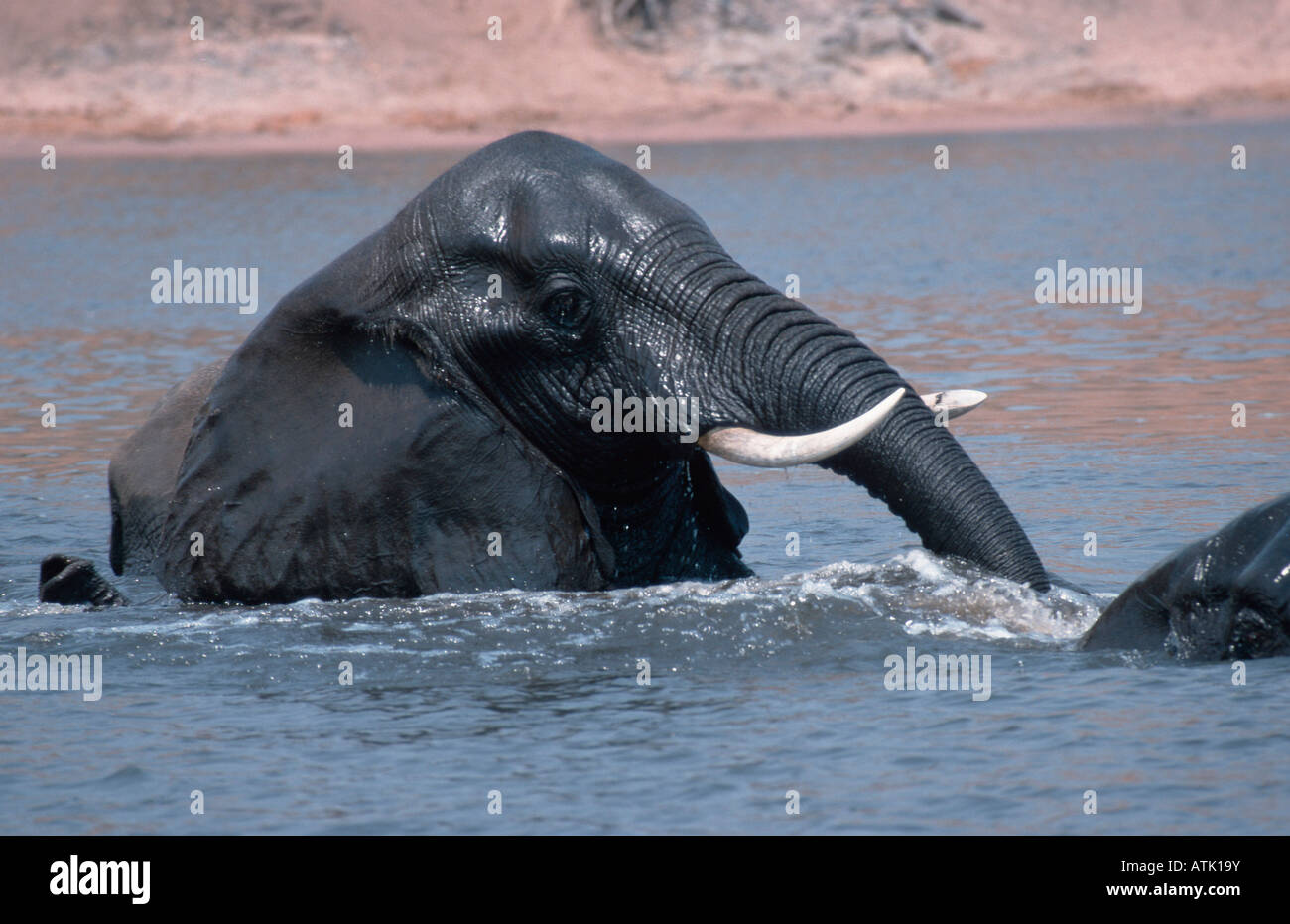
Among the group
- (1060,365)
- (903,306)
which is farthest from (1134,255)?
(1060,365)

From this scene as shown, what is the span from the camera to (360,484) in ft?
24.1

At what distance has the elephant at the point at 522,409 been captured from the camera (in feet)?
22.4

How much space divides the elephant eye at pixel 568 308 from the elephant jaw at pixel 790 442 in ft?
2.01

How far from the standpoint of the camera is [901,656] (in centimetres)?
693

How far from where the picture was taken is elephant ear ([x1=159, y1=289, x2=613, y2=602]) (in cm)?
726

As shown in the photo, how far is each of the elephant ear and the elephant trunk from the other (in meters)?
0.91

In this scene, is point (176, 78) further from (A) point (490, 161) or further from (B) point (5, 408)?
(A) point (490, 161)

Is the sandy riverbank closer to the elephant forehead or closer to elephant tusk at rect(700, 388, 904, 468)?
the elephant forehead

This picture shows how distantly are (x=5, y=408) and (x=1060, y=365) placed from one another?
785 centimetres
